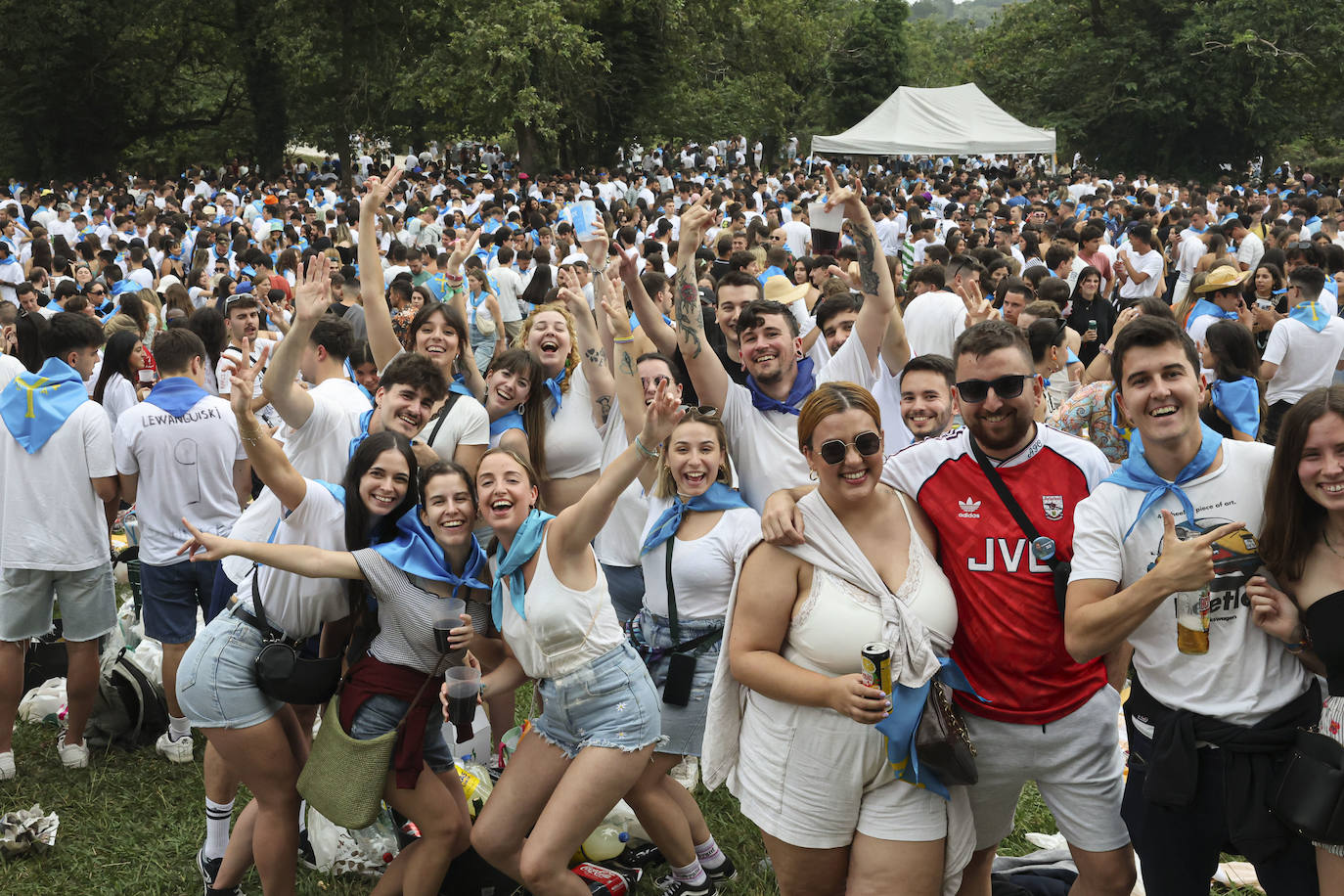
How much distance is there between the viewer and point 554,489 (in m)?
5.73

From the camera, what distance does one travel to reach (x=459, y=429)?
5.27 m

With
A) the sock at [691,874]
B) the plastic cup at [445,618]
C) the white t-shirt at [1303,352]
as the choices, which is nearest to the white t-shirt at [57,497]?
the plastic cup at [445,618]

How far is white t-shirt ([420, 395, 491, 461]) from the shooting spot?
17.2 ft

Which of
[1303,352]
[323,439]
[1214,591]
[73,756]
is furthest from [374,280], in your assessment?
[1303,352]

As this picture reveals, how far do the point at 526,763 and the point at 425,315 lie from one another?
2483 millimetres

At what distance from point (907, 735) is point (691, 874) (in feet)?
5.08

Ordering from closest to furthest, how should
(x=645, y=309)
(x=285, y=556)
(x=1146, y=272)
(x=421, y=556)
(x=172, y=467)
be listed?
(x=285, y=556)
(x=421, y=556)
(x=645, y=309)
(x=172, y=467)
(x=1146, y=272)

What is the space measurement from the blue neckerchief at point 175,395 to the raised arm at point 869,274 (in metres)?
3.23

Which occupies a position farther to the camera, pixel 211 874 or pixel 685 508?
pixel 211 874

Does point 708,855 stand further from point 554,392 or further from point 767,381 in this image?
point 554,392

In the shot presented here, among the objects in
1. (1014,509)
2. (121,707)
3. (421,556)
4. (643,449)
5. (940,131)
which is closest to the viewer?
(1014,509)

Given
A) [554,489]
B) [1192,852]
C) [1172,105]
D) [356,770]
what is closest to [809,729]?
[1192,852]

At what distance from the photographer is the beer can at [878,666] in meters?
2.97

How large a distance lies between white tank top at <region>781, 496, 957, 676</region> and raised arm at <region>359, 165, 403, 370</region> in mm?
3262
